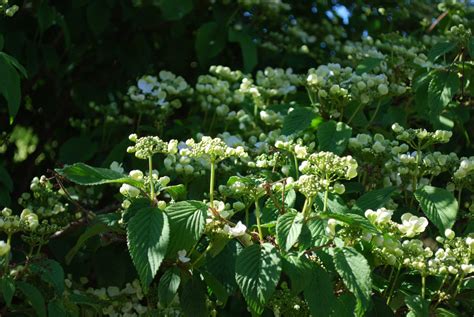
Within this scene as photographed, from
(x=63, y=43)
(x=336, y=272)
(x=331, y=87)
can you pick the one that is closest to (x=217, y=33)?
(x=63, y=43)

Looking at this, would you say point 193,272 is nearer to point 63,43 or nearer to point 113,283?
point 113,283

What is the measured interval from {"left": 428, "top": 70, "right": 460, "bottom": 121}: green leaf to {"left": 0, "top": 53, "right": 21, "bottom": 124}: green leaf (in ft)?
4.24

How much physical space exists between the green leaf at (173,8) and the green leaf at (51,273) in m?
1.64

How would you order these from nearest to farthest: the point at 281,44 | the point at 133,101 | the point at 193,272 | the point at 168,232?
the point at 168,232 < the point at 193,272 < the point at 133,101 < the point at 281,44

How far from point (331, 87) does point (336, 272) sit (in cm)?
80

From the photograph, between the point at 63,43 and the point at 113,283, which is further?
the point at 63,43

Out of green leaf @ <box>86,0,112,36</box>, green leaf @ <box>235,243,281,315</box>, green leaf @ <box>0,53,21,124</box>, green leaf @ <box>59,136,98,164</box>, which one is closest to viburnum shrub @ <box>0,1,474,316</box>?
green leaf @ <box>235,243,281,315</box>

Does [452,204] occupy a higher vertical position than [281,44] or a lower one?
higher

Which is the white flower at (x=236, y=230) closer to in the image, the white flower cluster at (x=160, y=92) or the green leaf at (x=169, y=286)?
the green leaf at (x=169, y=286)

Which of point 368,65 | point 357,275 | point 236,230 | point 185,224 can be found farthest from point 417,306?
point 368,65

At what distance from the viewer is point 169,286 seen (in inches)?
88.6

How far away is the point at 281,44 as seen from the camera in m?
4.29

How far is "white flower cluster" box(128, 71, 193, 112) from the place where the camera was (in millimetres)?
3401

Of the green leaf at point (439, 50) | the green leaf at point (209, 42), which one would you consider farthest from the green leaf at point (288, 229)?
the green leaf at point (209, 42)
